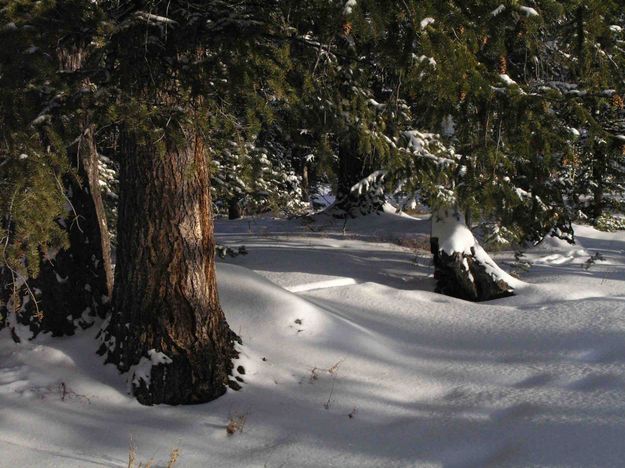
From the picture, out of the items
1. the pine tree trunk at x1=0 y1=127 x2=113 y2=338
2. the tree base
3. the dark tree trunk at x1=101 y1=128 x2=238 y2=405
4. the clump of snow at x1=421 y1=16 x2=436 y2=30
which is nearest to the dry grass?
the dark tree trunk at x1=101 y1=128 x2=238 y2=405

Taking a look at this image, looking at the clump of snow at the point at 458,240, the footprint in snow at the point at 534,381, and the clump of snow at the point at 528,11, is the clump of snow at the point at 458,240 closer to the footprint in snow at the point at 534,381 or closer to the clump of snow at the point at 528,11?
the footprint in snow at the point at 534,381

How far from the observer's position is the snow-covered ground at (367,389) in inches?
159

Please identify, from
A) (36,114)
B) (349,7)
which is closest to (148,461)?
(36,114)

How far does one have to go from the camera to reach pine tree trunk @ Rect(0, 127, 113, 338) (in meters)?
5.75

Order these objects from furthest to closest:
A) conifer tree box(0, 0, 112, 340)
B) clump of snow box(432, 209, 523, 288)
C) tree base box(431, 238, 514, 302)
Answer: clump of snow box(432, 209, 523, 288), tree base box(431, 238, 514, 302), conifer tree box(0, 0, 112, 340)

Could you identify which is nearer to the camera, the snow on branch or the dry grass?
the dry grass

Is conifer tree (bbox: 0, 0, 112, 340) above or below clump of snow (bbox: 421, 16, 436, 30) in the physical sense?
below

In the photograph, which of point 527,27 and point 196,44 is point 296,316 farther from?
point 527,27

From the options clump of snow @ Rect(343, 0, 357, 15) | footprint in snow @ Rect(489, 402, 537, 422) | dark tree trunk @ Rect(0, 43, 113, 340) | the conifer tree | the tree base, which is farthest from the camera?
the tree base

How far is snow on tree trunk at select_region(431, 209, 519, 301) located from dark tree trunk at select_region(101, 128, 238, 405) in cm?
359

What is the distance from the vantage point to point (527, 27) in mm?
3998

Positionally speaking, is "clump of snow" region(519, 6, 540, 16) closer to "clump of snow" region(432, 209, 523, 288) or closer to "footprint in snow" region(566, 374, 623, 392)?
"footprint in snow" region(566, 374, 623, 392)

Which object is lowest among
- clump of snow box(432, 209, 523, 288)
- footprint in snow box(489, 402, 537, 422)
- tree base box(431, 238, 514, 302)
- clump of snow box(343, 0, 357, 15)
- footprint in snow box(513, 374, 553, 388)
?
footprint in snow box(489, 402, 537, 422)

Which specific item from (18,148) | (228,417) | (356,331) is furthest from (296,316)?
(18,148)
